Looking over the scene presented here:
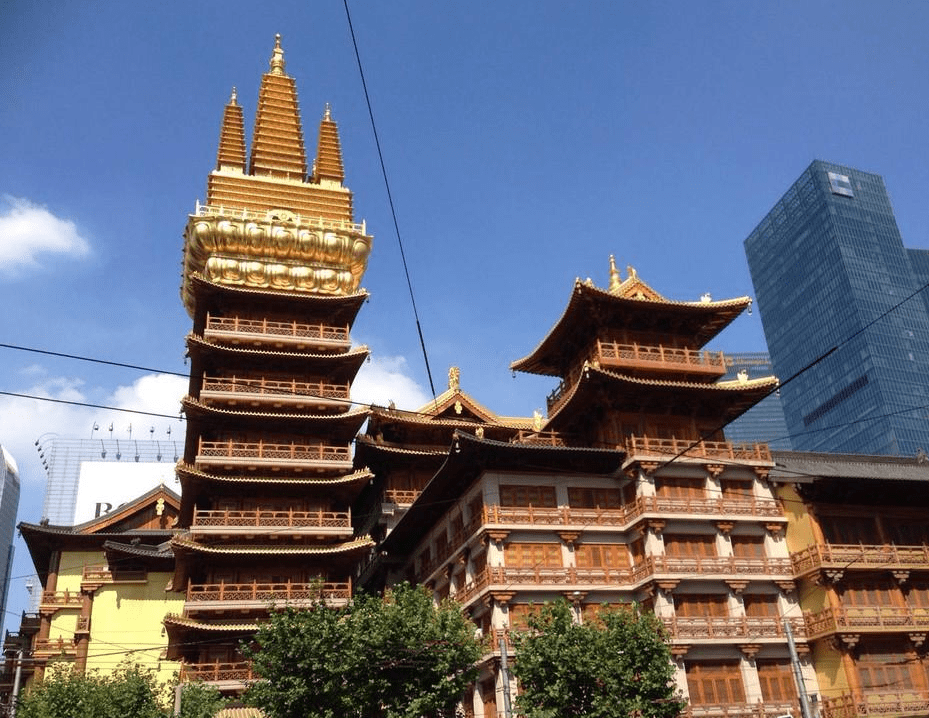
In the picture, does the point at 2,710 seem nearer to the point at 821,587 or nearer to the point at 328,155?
the point at 328,155

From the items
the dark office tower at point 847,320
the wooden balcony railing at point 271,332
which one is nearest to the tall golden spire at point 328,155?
the wooden balcony railing at point 271,332

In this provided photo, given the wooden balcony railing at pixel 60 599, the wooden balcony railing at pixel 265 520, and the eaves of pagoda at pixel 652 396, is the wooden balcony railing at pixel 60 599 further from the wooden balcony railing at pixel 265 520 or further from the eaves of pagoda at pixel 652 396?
the eaves of pagoda at pixel 652 396

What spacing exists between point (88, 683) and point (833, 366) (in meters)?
161

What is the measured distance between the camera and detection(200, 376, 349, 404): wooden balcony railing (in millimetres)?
50625

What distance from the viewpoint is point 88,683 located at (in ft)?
129

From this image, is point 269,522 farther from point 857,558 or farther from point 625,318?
point 857,558

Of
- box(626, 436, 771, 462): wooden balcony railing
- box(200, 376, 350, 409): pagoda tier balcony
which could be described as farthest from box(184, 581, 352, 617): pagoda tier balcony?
box(626, 436, 771, 462): wooden balcony railing

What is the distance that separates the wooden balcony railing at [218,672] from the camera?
143ft

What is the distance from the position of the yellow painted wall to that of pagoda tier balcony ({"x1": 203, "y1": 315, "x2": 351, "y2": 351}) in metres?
16.0

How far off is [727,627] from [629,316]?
15935 millimetres

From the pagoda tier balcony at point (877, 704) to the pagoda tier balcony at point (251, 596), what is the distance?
23813mm

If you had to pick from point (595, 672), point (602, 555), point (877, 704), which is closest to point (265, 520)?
point (602, 555)

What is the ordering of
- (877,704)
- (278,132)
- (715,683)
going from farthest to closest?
(278,132), (715,683), (877,704)

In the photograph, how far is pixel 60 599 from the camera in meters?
57.6
